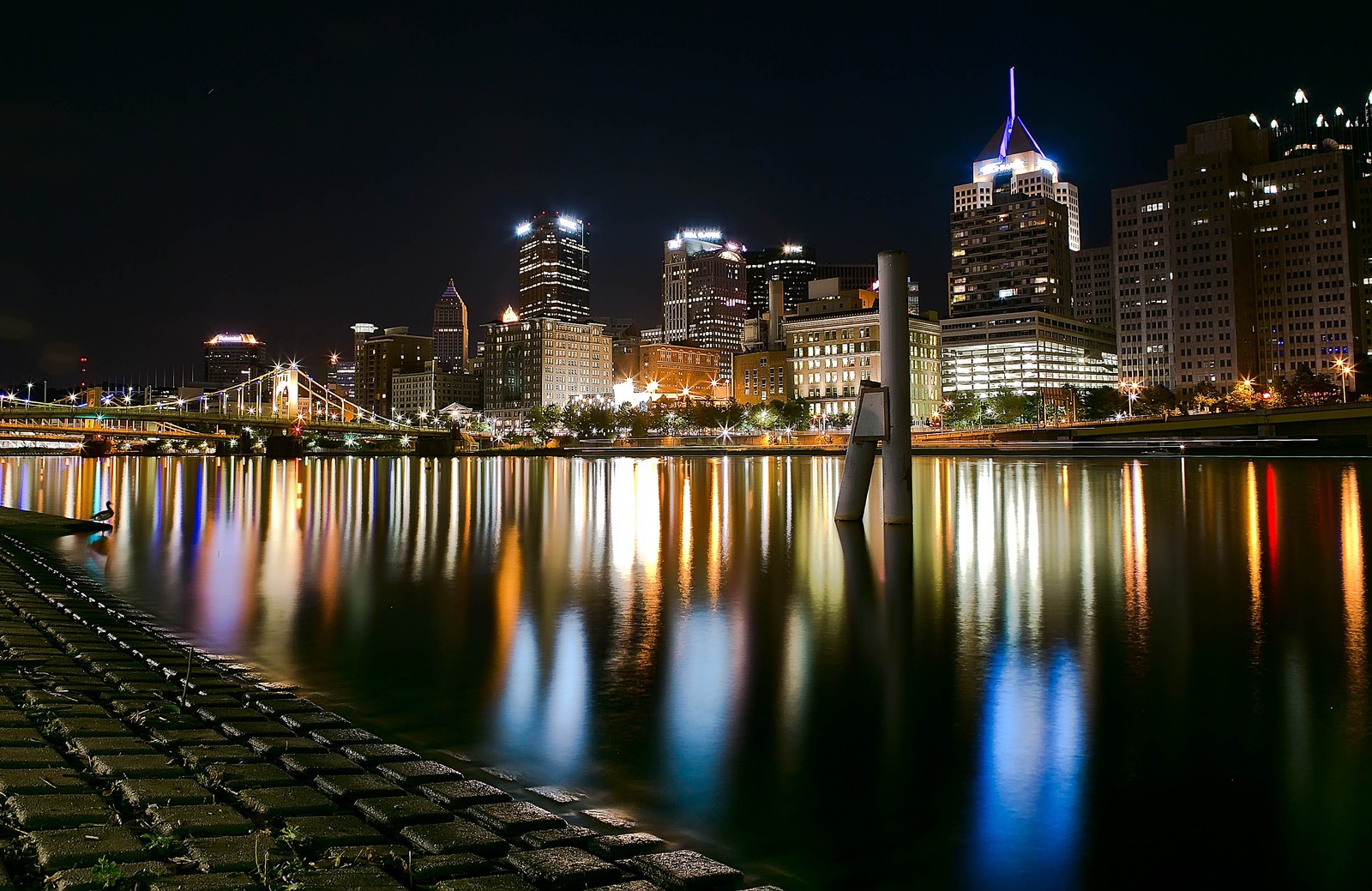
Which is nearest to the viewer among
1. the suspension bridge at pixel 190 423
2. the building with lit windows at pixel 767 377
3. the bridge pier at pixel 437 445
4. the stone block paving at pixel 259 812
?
the stone block paving at pixel 259 812

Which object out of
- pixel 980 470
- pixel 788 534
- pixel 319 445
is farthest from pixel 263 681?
pixel 319 445

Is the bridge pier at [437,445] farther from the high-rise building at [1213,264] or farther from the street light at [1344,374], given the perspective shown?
the high-rise building at [1213,264]

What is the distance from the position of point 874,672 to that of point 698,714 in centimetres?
283

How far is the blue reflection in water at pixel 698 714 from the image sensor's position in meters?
7.32

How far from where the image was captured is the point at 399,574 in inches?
774

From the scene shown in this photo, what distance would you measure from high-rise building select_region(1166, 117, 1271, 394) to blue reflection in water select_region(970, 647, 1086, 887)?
18111cm

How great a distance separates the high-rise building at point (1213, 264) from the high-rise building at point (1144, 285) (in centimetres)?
292

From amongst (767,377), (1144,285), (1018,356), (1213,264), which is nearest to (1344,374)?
(1213,264)

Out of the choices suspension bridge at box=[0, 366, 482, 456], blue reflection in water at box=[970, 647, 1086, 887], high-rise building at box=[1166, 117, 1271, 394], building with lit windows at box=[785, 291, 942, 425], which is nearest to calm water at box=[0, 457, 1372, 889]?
blue reflection in water at box=[970, 647, 1086, 887]

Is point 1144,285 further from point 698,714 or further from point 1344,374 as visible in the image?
point 698,714

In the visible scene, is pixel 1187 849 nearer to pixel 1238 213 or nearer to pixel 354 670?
pixel 354 670

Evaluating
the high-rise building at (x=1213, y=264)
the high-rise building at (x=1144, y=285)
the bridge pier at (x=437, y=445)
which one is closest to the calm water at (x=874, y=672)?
the bridge pier at (x=437, y=445)

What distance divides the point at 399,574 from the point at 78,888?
15.4m

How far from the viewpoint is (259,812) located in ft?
19.0
